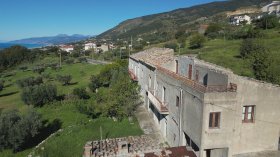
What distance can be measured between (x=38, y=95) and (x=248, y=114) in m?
29.9

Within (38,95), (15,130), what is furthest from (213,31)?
(15,130)

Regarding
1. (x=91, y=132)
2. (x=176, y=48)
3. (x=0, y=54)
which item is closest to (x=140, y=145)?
(x=91, y=132)

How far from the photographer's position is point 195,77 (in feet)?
70.1

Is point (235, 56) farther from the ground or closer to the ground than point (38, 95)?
farther from the ground

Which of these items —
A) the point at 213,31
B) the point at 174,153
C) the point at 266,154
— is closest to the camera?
the point at 174,153

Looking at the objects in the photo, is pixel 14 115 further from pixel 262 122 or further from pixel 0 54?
pixel 0 54

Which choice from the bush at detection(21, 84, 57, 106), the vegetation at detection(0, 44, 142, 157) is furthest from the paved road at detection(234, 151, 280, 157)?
the bush at detection(21, 84, 57, 106)

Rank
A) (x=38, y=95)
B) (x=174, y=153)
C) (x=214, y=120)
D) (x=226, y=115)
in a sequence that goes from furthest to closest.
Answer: (x=38, y=95) → (x=174, y=153) → (x=226, y=115) → (x=214, y=120)

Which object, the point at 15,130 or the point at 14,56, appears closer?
the point at 15,130

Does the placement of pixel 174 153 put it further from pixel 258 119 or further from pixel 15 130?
pixel 15 130

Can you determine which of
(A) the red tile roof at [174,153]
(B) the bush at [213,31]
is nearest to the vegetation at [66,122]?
(A) the red tile roof at [174,153]

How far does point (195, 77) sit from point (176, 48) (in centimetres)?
5349

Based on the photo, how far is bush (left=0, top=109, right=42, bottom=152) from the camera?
74.2 feet

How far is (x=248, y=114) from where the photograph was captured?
16.1 m
